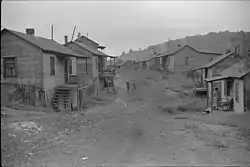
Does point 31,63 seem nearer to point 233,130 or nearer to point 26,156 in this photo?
point 26,156

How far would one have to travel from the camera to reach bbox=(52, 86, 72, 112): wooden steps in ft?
37.5

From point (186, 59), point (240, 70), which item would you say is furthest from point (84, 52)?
point (240, 70)

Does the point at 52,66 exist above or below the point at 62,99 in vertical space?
above

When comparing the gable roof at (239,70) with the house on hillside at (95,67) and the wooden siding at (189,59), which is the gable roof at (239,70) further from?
the wooden siding at (189,59)

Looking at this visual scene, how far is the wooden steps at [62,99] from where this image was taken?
11422 mm

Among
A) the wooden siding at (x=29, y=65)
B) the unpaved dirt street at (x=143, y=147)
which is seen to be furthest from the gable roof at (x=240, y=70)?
the wooden siding at (x=29, y=65)

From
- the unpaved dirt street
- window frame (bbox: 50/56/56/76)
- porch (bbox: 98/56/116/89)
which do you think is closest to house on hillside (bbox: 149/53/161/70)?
porch (bbox: 98/56/116/89)

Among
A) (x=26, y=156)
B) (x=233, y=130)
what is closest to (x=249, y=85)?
(x=233, y=130)

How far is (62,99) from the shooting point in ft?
38.6

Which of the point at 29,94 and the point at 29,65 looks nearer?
the point at 29,94

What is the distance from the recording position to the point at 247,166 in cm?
362

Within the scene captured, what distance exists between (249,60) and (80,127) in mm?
3740

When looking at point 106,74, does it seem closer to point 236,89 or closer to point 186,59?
point 186,59

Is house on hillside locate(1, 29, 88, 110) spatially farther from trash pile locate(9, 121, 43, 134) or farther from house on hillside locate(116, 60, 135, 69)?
house on hillside locate(116, 60, 135, 69)
